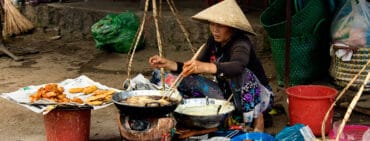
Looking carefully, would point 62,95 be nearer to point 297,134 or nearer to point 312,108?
point 297,134

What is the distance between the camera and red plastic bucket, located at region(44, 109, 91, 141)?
381 centimetres

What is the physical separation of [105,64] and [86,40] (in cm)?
173

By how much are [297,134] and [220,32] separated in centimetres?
95

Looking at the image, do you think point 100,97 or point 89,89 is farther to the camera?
point 89,89

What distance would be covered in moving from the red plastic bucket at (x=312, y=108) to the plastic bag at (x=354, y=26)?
3.35 feet

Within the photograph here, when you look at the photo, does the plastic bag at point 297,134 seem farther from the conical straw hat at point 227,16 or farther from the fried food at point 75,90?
the fried food at point 75,90

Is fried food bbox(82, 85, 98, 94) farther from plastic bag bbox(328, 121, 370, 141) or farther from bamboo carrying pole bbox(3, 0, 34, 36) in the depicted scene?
bamboo carrying pole bbox(3, 0, 34, 36)

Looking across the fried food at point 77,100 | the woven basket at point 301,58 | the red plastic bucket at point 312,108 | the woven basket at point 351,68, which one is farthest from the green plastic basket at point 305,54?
the fried food at point 77,100

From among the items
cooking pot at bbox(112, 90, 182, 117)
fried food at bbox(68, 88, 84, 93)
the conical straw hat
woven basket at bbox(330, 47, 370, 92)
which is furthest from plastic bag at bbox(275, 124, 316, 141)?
woven basket at bbox(330, 47, 370, 92)

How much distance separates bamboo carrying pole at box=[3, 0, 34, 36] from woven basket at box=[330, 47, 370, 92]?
5.39 metres

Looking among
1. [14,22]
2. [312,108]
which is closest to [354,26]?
[312,108]

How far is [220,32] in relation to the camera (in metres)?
3.99

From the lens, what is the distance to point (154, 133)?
3.50 meters

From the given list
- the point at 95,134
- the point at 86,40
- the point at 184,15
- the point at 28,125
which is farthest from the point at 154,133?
the point at 86,40
